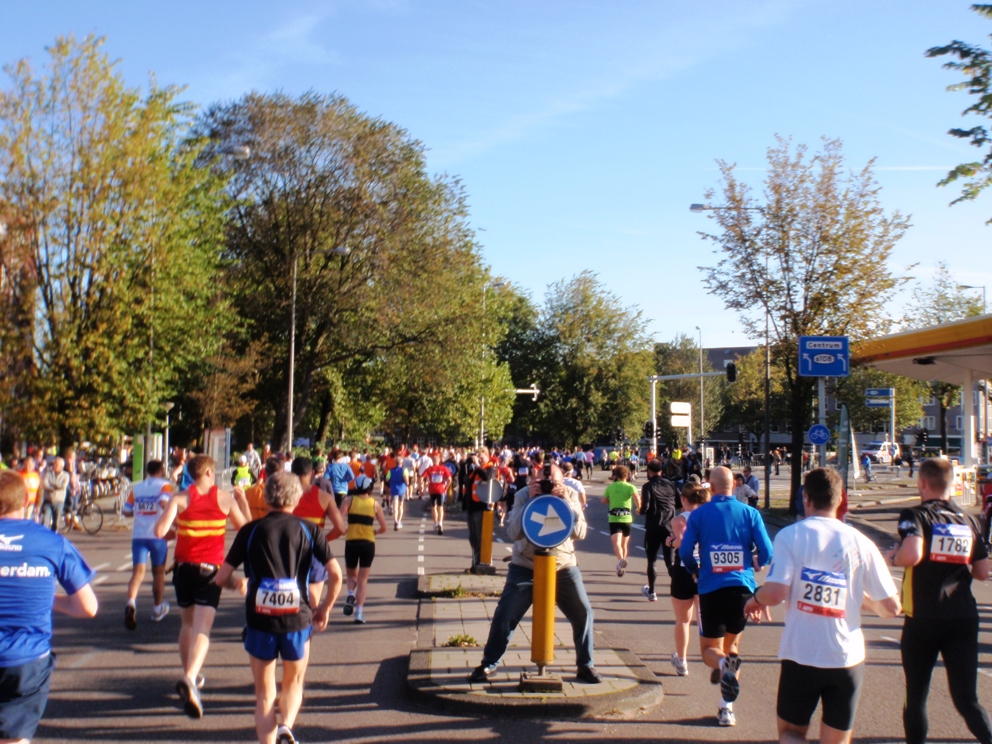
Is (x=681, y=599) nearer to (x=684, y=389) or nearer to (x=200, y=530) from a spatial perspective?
(x=200, y=530)

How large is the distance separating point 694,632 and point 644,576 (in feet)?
15.2

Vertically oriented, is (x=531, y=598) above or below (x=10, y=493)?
below

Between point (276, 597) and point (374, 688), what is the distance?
8.18 feet

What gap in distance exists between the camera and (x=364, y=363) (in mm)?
42750

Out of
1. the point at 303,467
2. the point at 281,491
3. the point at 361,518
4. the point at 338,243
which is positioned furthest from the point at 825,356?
the point at 338,243

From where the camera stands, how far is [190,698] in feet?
21.5

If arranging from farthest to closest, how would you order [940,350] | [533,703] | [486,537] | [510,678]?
[940,350] < [486,537] < [510,678] < [533,703]

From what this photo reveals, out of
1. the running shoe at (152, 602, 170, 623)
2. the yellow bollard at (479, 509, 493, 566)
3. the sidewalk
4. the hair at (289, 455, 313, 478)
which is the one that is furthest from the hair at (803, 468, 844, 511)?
the yellow bollard at (479, 509, 493, 566)

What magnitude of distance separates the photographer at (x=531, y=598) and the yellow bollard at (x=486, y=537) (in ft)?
18.6

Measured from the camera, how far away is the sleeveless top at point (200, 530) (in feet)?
25.6

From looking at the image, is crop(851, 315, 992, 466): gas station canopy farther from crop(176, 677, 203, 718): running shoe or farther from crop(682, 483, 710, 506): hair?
crop(176, 677, 203, 718): running shoe

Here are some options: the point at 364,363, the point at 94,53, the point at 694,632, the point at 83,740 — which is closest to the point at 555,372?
the point at 364,363

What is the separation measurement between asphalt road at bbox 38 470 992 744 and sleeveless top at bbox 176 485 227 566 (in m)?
0.97

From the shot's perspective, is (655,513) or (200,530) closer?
(200,530)
